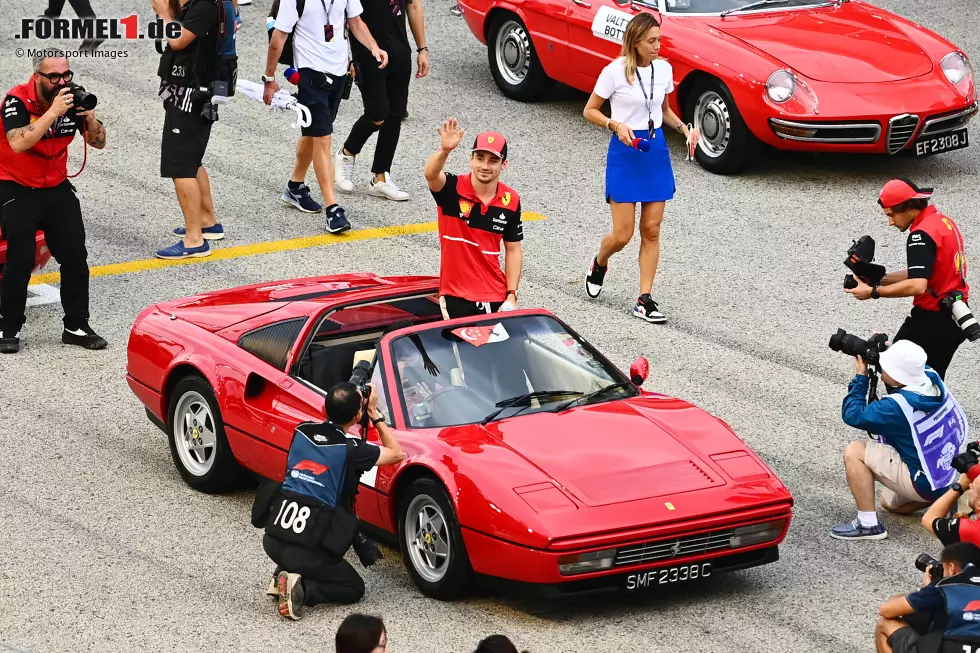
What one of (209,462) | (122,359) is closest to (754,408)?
(209,462)

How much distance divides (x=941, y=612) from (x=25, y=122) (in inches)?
260

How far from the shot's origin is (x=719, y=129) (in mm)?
13578

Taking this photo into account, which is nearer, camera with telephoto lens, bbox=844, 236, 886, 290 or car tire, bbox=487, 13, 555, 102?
camera with telephoto lens, bbox=844, 236, 886, 290

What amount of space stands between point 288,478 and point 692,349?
13.8ft

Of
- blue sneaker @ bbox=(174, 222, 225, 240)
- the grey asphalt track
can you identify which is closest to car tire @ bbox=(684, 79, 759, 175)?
the grey asphalt track

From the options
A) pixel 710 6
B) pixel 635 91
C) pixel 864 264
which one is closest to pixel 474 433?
pixel 864 264

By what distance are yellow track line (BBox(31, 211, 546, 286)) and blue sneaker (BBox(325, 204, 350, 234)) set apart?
0.06 meters

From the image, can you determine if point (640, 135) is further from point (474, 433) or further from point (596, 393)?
point (474, 433)

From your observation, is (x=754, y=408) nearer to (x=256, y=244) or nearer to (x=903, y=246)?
(x=903, y=246)

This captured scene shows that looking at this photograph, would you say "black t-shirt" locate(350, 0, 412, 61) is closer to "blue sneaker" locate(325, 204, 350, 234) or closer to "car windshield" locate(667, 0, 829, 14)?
"blue sneaker" locate(325, 204, 350, 234)

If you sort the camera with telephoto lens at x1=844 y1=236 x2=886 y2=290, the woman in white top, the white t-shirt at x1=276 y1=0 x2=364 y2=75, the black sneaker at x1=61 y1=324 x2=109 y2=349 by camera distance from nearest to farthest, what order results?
the camera with telephoto lens at x1=844 y1=236 x2=886 y2=290 → the black sneaker at x1=61 y1=324 x2=109 y2=349 → the woman in white top → the white t-shirt at x1=276 y1=0 x2=364 y2=75

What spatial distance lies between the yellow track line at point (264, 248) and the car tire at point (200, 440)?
3.37m

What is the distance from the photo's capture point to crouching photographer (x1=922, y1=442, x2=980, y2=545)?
6680 mm

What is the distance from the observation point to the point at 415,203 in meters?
13.2
